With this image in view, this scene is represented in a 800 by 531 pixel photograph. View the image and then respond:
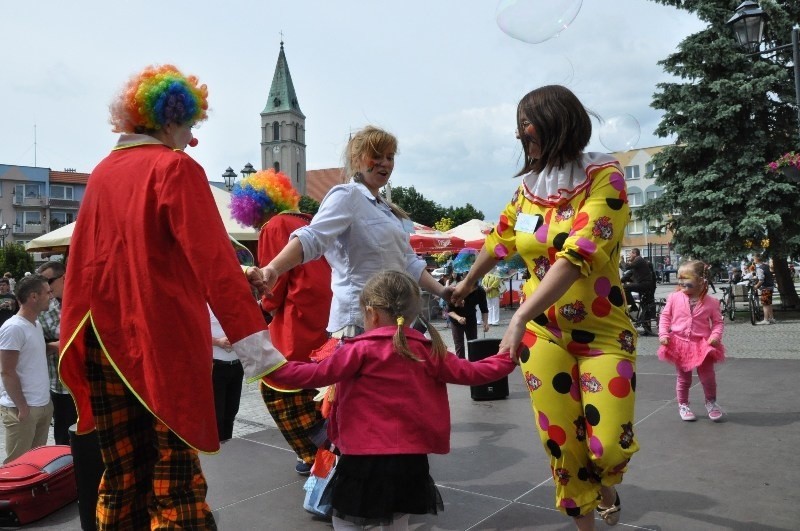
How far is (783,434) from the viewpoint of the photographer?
4984 mm

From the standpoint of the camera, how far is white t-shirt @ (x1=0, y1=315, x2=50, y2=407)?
4695mm

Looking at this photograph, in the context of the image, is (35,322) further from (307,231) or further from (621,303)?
(621,303)

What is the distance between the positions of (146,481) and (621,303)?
2.01 metres

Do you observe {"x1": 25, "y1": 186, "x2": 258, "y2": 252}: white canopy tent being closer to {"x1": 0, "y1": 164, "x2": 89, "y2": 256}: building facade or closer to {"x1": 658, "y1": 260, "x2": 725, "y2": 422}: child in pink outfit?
{"x1": 658, "y1": 260, "x2": 725, "y2": 422}: child in pink outfit

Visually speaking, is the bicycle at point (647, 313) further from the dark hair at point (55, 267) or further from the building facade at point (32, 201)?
the building facade at point (32, 201)

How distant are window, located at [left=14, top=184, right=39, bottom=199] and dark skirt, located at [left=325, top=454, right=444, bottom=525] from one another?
77141 millimetres

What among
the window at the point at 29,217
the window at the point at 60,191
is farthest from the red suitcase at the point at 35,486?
the window at the point at 60,191

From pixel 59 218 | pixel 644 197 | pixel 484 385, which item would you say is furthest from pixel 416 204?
pixel 484 385

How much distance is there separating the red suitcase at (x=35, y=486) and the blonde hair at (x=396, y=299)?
93.3 inches

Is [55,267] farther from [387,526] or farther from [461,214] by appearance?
[461,214]

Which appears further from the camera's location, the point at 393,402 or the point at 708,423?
the point at 708,423

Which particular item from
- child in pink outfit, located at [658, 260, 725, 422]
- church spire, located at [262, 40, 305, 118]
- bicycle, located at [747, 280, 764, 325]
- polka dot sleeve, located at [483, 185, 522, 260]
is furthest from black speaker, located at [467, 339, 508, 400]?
church spire, located at [262, 40, 305, 118]

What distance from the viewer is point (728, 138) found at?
605 inches

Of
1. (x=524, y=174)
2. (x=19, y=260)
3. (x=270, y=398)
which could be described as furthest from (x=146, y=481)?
(x=19, y=260)
